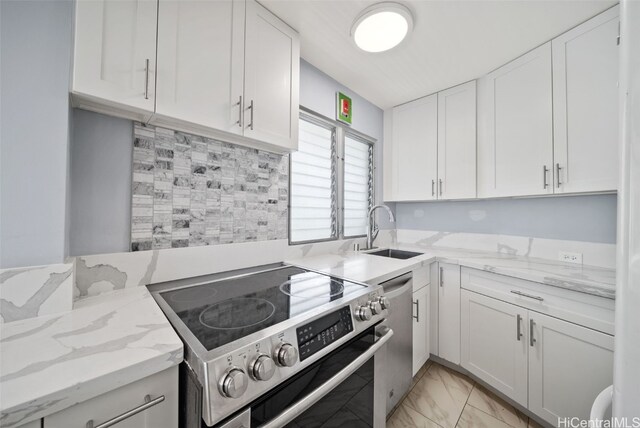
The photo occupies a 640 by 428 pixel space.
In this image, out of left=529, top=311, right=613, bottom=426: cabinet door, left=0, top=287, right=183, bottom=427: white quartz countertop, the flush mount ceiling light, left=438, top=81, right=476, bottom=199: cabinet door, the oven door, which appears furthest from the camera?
left=438, top=81, right=476, bottom=199: cabinet door

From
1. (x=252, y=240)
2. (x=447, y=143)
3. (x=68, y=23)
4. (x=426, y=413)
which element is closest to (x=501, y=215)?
(x=447, y=143)

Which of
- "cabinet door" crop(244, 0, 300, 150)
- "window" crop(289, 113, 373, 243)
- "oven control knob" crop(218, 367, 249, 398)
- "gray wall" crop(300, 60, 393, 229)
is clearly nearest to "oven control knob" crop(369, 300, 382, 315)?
"oven control knob" crop(218, 367, 249, 398)

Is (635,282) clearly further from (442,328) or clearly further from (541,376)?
(442,328)

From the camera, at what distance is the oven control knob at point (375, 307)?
1.01 meters

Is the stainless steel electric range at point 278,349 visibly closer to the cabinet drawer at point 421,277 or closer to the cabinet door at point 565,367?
the cabinet drawer at point 421,277

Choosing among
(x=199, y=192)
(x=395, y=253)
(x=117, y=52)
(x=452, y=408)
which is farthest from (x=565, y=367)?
(x=117, y=52)

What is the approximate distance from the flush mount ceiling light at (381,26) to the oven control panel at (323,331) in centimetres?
156

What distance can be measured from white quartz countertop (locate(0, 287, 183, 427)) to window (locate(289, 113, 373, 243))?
1104 mm

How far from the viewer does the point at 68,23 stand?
2.56 ft

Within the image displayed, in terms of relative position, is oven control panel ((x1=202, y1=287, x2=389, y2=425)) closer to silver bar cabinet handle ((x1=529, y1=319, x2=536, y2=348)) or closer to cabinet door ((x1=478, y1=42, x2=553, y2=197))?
silver bar cabinet handle ((x1=529, y1=319, x2=536, y2=348))

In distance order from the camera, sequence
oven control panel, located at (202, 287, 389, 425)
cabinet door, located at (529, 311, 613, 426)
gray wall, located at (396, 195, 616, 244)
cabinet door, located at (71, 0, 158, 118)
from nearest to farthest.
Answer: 1. oven control panel, located at (202, 287, 389, 425)
2. cabinet door, located at (71, 0, 158, 118)
3. cabinet door, located at (529, 311, 613, 426)
4. gray wall, located at (396, 195, 616, 244)

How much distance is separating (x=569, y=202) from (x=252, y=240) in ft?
7.71

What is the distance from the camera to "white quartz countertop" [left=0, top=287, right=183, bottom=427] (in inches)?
16.9

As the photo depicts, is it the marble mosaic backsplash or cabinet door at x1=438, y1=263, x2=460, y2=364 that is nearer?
the marble mosaic backsplash
